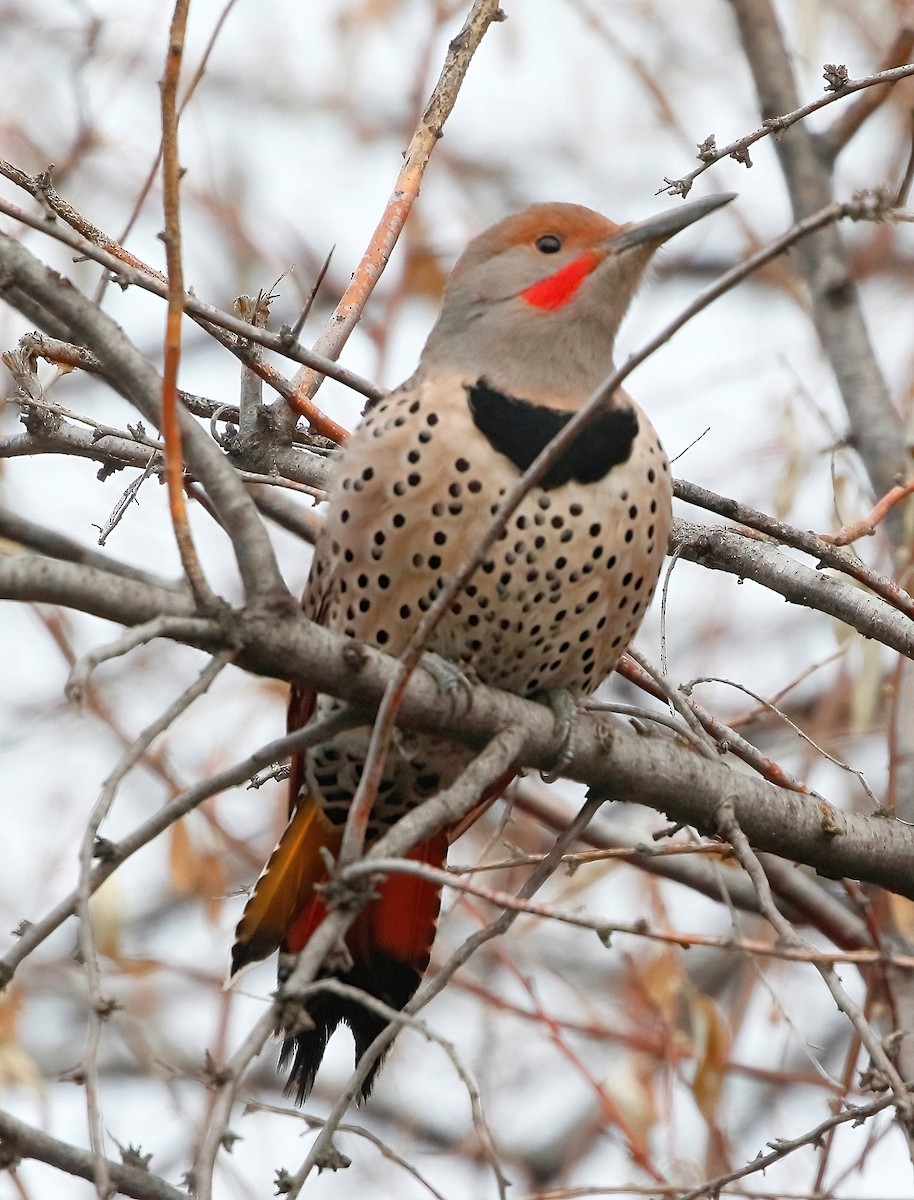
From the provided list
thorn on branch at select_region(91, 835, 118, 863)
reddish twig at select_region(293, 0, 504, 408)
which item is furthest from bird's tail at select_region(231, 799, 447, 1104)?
thorn on branch at select_region(91, 835, 118, 863)

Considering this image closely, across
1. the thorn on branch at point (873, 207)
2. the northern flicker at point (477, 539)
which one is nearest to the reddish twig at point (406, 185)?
the northern flicker at point (477, 539)

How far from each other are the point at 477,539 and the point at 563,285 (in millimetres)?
797

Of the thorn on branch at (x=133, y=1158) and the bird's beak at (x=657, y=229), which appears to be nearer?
the thorn on branch at (x=133, y=1158)

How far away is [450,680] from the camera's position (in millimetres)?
2410

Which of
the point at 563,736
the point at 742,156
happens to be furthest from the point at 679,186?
the point at 563,736

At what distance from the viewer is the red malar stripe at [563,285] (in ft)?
11.0

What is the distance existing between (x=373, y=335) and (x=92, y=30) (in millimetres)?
1743

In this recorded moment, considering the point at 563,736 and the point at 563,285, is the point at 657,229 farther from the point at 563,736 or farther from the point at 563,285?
the point at 563,736

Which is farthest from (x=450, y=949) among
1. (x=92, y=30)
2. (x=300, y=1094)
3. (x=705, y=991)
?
(x=92, y=30)

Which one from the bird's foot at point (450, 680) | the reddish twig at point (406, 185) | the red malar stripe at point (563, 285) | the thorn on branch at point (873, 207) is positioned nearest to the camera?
the thorn on branch at point (873, 207)

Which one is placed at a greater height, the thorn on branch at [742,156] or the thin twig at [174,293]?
the thorn on branch at [742,156]

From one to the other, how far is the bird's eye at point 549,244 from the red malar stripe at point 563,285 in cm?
5

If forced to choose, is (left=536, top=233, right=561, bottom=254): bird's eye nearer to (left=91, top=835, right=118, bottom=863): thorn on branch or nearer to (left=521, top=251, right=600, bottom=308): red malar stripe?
(left=521, top=251, right=600, bottom=308): red malar stripe

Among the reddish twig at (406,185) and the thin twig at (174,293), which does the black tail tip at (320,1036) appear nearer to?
the reddish twig at (406,185)
